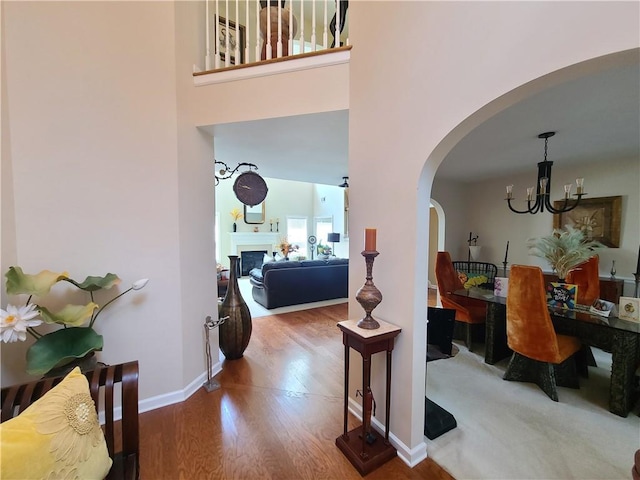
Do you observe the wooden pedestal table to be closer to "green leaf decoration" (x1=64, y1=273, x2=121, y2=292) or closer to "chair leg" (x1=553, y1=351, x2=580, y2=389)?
"green leaf decoration" (x1=64, y1=273, x2=121, y2=292)

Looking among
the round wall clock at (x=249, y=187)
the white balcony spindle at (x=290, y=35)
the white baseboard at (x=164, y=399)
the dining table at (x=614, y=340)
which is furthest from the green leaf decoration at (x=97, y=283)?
the dining table at (x=614, y=340)

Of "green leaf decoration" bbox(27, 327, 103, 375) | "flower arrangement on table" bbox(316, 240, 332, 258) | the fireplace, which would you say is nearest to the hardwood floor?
"green leaf decoration" bbox(27, 327, 103, 375)

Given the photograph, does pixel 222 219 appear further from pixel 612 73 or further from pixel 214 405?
pixel 612 73

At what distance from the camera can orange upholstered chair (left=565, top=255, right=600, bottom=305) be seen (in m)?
2.74

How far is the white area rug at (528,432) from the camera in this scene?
1516 mm

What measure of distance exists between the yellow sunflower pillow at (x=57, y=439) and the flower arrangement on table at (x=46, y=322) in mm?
619

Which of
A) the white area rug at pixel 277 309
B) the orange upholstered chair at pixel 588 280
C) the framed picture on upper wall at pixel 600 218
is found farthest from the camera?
the white area rug at pixel 277 309

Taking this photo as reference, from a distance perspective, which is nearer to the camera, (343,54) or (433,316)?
(343,54)

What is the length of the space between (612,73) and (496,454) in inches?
97.6

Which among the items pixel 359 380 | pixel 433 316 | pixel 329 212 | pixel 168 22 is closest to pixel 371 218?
pixel 433 316

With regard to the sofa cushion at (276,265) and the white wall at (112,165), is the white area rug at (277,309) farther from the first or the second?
the white wall at (112,165)

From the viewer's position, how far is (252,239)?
8.79 m

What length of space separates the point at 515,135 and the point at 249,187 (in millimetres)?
2992

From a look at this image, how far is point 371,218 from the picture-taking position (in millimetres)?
1760
